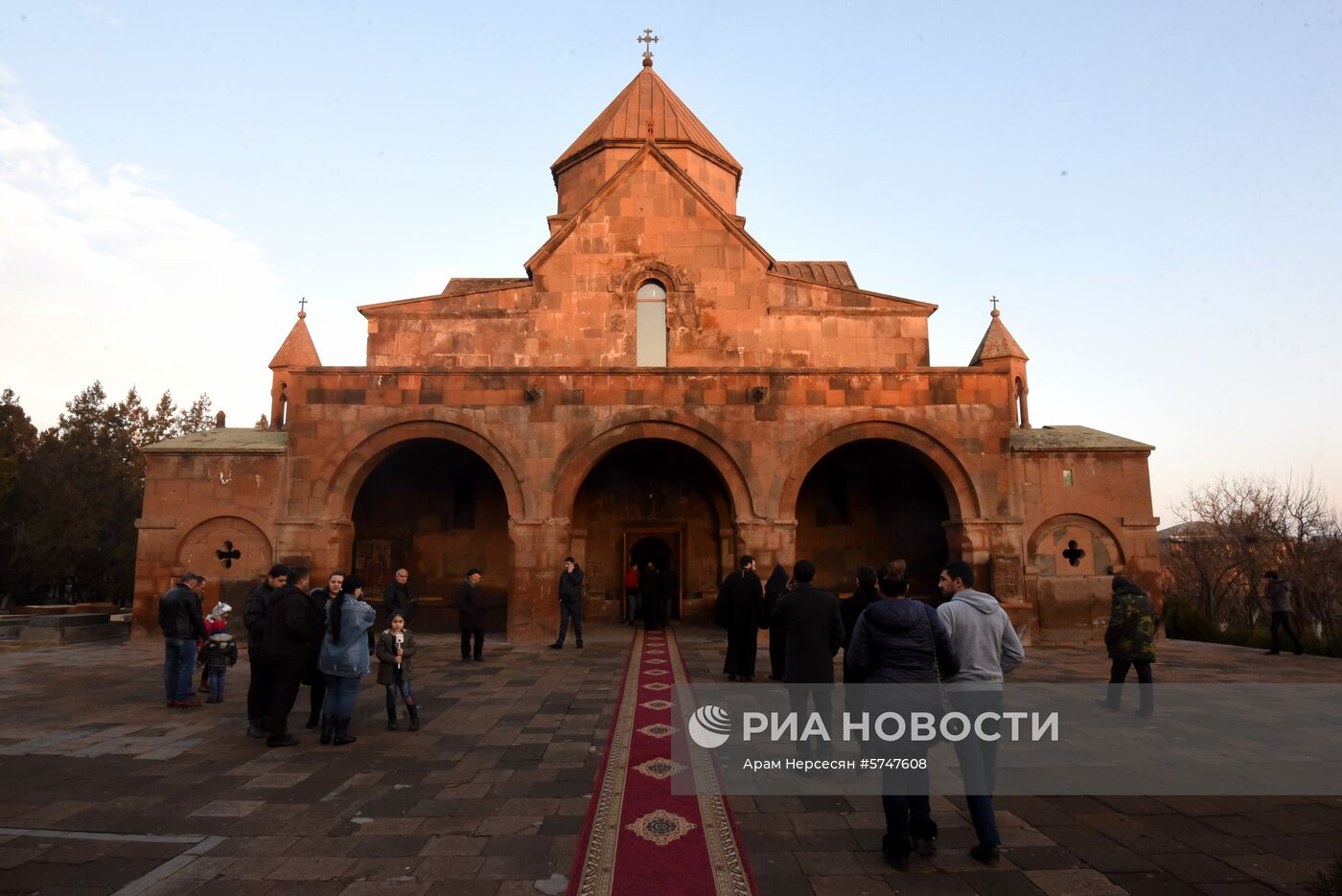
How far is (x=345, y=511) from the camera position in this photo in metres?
13.1

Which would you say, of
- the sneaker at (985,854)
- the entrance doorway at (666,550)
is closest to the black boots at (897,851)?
the sneaker at (985,854)

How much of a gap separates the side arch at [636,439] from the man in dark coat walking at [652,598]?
2085 mm

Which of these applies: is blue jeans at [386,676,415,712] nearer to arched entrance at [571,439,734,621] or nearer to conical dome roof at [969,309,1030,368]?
arched entrance at [571,439,734,621]

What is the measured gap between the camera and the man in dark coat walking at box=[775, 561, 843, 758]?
5543mm

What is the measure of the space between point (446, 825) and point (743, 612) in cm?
494

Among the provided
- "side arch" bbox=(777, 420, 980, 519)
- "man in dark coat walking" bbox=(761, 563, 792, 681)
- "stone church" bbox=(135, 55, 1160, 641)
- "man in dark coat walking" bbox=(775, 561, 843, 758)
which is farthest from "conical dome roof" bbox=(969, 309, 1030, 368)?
"man in dark coat walking" bbox=(775, 561, 843, 758)

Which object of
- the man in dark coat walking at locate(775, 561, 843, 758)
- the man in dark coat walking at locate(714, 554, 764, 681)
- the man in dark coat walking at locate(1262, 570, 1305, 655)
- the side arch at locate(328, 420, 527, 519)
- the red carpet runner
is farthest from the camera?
the side arch at locate(328, 420, 527, 519)

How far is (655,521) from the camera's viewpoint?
615 inches

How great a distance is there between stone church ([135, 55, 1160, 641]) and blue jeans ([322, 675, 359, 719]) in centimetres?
638

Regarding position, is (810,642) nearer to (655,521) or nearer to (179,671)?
(179,671)

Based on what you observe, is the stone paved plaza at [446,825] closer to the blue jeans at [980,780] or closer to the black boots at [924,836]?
the black boots at [924,836]

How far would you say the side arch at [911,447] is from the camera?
12969mm

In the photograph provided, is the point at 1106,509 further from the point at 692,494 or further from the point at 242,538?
the point at 242,538

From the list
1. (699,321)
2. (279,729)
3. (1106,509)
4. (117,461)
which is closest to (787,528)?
(699,321)
